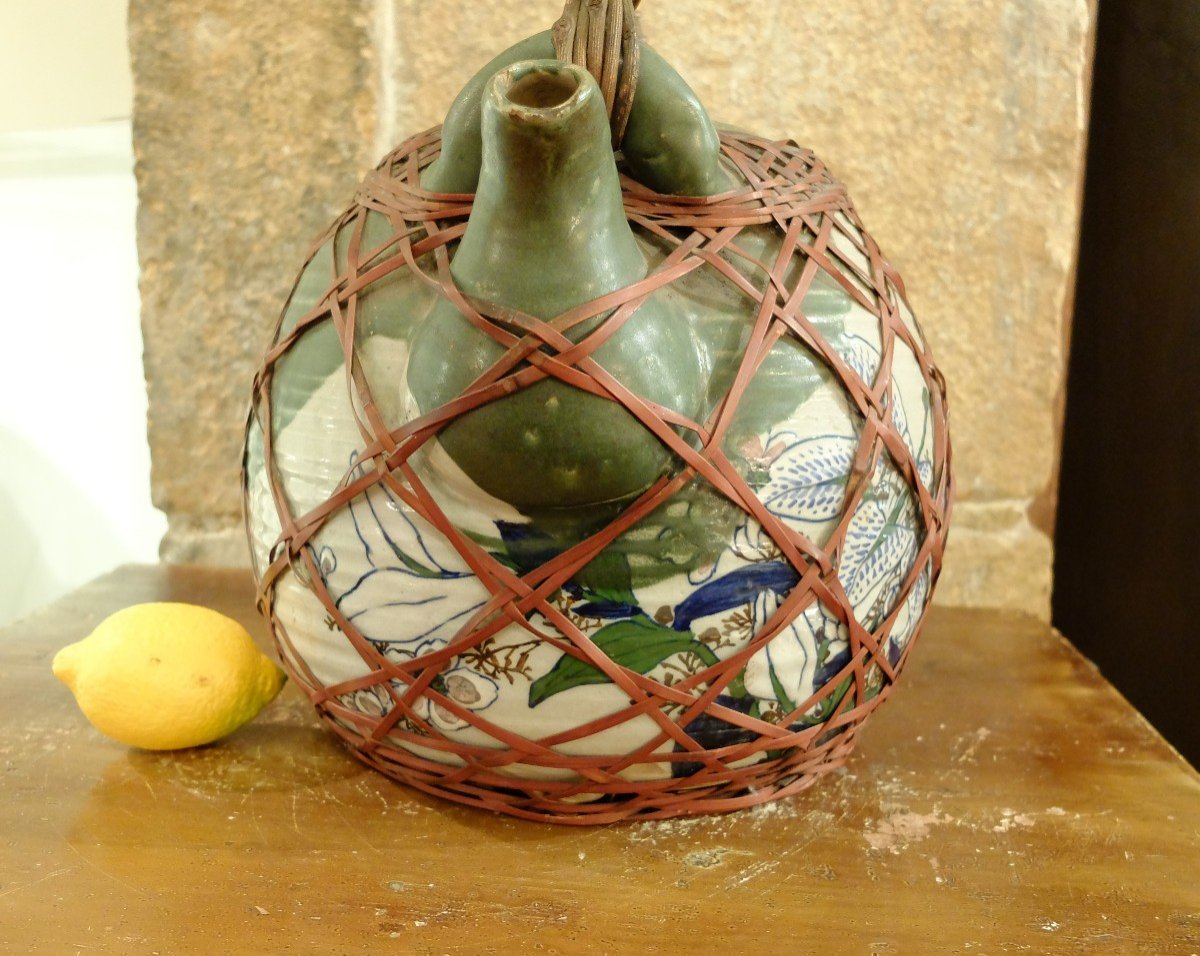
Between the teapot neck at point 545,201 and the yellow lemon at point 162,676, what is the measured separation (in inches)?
11.6

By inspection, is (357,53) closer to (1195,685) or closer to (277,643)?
(277,643)

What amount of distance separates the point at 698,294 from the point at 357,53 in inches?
23.5

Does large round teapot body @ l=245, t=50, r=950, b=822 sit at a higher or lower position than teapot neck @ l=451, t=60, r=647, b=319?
lower

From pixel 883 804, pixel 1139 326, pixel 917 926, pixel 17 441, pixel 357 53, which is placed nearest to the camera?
pixel 917 926

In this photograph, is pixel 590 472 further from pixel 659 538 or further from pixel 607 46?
pixel 607 46

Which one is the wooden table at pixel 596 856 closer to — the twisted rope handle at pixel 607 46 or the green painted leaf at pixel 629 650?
the green painted leaf at pixel 629 650

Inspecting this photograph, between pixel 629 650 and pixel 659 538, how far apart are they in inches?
2.2

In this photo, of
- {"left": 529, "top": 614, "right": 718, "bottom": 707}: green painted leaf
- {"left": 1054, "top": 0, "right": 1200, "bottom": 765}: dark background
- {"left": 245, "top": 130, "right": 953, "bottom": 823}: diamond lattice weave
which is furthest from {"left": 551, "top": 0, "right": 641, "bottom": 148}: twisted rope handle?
{"left": 1054, "top": 0, "right": 1200, "bottom": 765}: dark background

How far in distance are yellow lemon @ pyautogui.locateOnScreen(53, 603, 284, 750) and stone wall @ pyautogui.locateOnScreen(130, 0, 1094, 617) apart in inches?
18.3

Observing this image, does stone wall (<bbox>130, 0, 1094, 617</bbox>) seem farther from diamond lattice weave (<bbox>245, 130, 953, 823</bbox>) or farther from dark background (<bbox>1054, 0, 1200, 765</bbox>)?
diamond lattice weave (<bbox>245, 130, 953, 823</bbox>)

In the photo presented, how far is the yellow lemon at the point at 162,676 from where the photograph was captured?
62cm

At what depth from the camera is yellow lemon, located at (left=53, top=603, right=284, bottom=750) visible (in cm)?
62

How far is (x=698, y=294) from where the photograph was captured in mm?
519

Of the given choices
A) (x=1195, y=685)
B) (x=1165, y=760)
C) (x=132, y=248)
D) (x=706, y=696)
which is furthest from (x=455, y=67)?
(x=1195, y=685)
